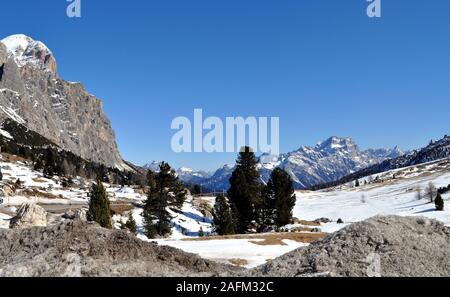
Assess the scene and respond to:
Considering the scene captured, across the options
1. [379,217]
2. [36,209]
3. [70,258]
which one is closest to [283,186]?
[36,209]

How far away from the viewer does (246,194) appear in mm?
74625

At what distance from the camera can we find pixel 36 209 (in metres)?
44.7

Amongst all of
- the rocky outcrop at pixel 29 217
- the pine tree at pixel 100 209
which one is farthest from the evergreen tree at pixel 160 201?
the rocky outcrop at pixel 29 217

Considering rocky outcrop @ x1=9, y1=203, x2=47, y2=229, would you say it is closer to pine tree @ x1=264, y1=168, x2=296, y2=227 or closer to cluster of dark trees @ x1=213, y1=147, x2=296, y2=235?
cluster of dark trees @ x1=213, y1=147, x2=296, y2=235

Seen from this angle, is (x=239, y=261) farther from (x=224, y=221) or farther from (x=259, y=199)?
(x=259, y=199)

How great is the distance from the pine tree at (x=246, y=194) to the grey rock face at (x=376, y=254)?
56.6 m

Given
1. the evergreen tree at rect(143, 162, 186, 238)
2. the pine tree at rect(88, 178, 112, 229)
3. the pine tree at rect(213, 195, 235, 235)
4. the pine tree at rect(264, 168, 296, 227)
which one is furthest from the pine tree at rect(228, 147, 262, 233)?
the pine tree at rect(88, 178, 112, 229)

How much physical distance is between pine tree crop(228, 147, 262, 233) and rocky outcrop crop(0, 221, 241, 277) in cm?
5591

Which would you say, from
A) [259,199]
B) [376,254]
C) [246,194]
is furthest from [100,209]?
[376,254]

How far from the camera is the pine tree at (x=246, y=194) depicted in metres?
74.6

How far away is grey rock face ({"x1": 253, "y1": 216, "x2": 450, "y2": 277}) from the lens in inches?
580
